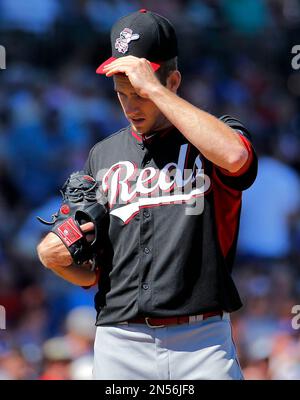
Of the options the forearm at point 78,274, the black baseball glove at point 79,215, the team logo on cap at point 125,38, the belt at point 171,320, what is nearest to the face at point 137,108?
the team logo on cap at point 125,38

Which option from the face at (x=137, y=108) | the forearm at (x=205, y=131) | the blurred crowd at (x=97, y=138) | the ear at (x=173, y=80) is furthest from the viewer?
the blurred crowd at (x=97, y=138)

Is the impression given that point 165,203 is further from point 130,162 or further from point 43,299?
point 43,299

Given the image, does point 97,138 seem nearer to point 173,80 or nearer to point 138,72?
point 173,80

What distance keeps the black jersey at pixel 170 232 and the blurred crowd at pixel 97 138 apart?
2007 mm

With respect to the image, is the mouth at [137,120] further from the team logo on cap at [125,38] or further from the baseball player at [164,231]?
the team logo on cap at [125,38]

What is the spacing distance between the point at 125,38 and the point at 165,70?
0.15 m

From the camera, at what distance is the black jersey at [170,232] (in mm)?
2381

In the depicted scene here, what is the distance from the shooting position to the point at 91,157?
2.64 meters

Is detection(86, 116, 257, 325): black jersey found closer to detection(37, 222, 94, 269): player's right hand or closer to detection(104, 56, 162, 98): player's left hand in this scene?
detection(37, 222, 94, 269): player's right hand

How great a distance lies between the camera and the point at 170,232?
241 centimetres

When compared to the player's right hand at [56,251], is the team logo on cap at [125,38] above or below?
above

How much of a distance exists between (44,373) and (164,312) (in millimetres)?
2239

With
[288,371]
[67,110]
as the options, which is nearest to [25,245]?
[67,110]

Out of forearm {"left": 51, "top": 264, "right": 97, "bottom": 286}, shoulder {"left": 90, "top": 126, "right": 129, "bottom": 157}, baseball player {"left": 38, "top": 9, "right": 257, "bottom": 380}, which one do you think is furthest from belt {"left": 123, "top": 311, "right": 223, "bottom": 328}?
shoulder {"left": 90, "top": 126, "right": 129, "bottom": 157}
